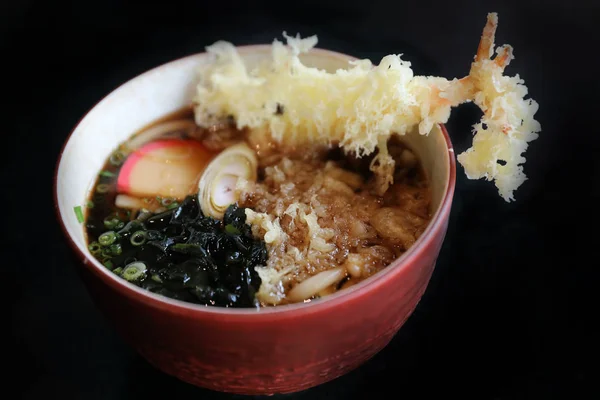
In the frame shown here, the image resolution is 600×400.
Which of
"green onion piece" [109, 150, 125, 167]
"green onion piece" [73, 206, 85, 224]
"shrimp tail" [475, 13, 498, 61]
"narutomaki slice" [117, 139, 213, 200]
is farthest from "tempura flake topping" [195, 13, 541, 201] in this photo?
"green onion piece" [73, 206, 85, 224]

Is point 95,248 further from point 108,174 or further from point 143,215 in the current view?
point 108,174

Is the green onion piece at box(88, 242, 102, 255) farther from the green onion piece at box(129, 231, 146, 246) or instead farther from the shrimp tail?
the shrimp tail

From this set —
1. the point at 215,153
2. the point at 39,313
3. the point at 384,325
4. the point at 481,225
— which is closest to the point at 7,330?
the point at 39,313

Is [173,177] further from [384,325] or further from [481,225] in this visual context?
[481,225]

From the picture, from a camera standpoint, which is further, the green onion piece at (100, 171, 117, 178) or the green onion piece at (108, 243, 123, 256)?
the green onion piece at (100, 171, 117, 178)

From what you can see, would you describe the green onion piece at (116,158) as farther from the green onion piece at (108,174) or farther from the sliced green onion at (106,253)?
the sliced green onion at (106,253)

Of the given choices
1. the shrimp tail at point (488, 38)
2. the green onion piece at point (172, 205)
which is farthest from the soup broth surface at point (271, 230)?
the shrimp tail at point (488, 38)
